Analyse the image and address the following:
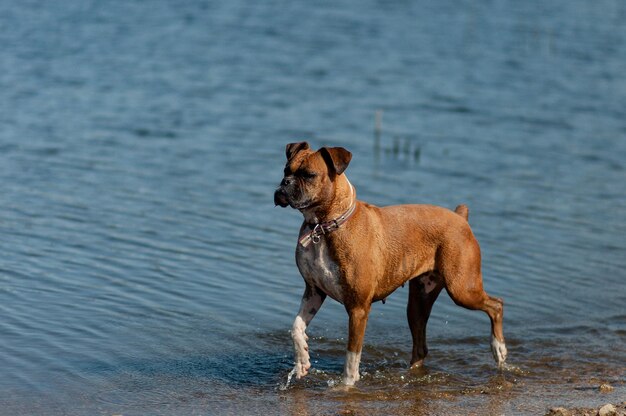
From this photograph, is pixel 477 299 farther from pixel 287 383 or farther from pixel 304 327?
pixel 287 383

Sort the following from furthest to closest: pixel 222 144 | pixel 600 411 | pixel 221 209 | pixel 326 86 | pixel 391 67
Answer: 1. pixel 391 67
2. pixel 326 86
3. pixel 222 144
4. pixel 221 209
5. pixel 600 411

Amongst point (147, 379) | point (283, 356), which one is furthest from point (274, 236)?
point (147, 379)

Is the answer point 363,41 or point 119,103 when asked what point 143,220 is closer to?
point 119,103

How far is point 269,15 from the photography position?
29.7 meters

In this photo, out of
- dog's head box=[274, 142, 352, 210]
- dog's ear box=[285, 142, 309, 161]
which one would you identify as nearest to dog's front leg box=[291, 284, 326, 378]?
dog's head box=[274, 142, 352, 210]

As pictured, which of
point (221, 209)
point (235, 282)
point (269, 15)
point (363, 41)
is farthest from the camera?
point (269, 15)

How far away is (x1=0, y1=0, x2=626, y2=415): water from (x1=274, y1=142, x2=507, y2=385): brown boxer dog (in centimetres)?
64

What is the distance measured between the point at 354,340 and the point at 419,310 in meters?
1.24

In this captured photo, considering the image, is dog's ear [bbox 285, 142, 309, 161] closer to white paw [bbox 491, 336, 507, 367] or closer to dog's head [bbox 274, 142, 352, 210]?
dog's head [bbox 274, 142, 352, 210]

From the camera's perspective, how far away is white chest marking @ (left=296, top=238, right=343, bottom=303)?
8750mm

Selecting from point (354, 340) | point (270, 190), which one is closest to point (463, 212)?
point (354, 340)

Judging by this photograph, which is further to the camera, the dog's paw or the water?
the water

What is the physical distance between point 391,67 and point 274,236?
12.2 metres

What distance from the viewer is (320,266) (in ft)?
28.8
